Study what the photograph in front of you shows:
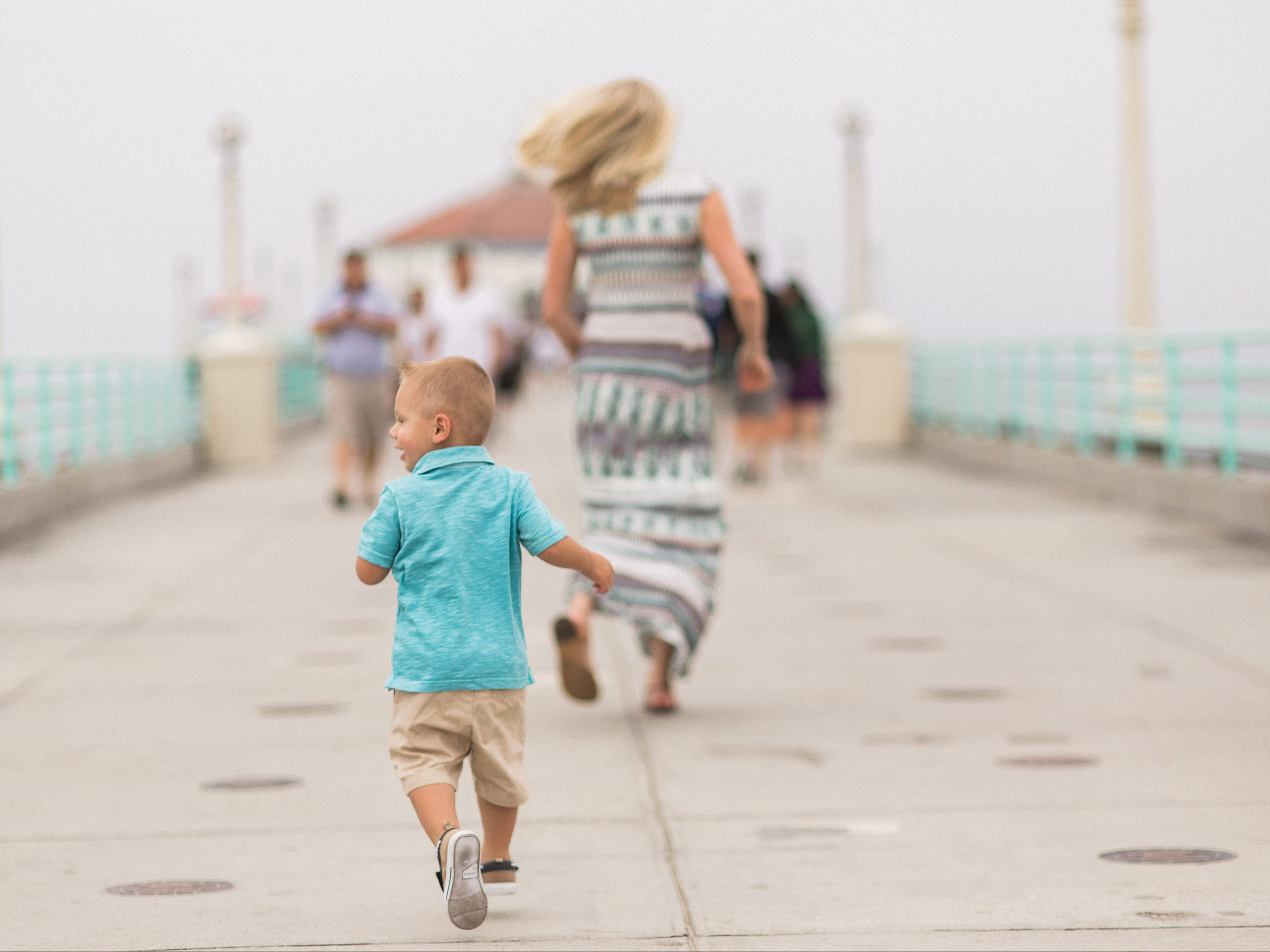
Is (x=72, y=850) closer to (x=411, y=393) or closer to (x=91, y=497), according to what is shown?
(x=411, y=393)

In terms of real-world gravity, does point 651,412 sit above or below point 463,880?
above

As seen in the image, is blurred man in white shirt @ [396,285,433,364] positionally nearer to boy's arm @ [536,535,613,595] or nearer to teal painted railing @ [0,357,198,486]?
teal painted railing @ [0,357,198,486]

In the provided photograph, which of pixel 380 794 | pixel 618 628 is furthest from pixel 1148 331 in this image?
pixel 380 794

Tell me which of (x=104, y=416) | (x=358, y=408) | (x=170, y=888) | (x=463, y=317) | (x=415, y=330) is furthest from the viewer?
(x=415, y=330)

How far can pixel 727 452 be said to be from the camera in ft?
79.8

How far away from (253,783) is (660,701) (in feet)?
4.97

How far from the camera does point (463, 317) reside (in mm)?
16141

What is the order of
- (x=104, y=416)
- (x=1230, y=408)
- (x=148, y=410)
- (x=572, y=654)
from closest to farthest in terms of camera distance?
(x=572, y=654)
(x=1230, y=408)
(x=104, y=416)
(x=148, y=410)

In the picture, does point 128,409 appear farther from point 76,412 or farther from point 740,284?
point 740,284

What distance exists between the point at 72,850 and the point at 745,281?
2573 mm

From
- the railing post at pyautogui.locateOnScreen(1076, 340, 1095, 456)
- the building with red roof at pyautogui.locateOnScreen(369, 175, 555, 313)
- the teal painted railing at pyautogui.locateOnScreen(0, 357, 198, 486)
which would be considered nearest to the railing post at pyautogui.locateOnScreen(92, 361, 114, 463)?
the teal painted railing at pyautogui.locateOnScreen(0, 357, 198, 486)

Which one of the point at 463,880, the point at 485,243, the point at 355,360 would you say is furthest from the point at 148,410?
the point at 485,243

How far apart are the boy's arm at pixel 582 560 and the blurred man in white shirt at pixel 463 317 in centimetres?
1214

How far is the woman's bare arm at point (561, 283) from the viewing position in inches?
251
